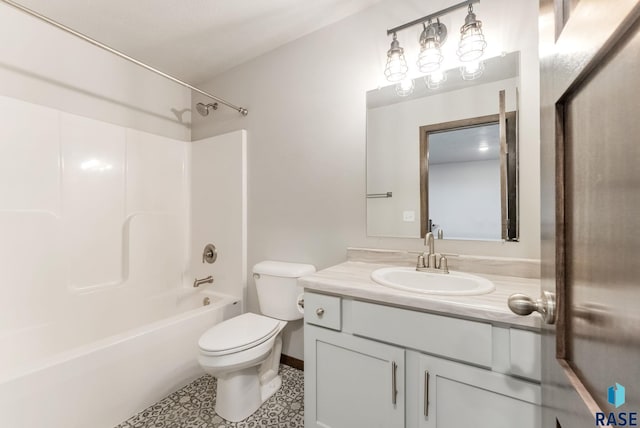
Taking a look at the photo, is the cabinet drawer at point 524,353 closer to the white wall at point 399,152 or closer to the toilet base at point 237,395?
the white wall at point 399,152

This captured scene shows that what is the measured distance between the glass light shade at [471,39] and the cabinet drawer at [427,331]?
123 cm

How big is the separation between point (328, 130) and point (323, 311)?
1.16 m

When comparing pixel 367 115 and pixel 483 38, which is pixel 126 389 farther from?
pixel 483 38

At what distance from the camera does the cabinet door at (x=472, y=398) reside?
83cm

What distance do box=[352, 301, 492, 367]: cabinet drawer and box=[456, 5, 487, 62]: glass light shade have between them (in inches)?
48.6

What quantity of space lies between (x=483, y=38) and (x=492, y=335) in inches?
51.9

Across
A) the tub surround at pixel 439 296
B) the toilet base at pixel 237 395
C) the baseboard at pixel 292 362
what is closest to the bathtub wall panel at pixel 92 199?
the toilet base at pixel 237 395

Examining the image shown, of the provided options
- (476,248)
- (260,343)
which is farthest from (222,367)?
(476,248)

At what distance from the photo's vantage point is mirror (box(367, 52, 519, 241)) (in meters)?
1.31

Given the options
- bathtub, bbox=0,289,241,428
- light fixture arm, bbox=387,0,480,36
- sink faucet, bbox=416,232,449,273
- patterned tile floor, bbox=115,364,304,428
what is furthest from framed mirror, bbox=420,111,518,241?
bathtub, bbox=0,289,241,428

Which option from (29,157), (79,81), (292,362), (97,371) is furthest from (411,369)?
(79,81)

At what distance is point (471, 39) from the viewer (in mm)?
1304

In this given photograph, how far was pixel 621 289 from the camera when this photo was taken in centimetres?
32

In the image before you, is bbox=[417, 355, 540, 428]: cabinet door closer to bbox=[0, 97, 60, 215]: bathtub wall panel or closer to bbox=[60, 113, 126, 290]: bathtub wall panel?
bbox=[60, 113, 126, 290]: bathtub wall panel
